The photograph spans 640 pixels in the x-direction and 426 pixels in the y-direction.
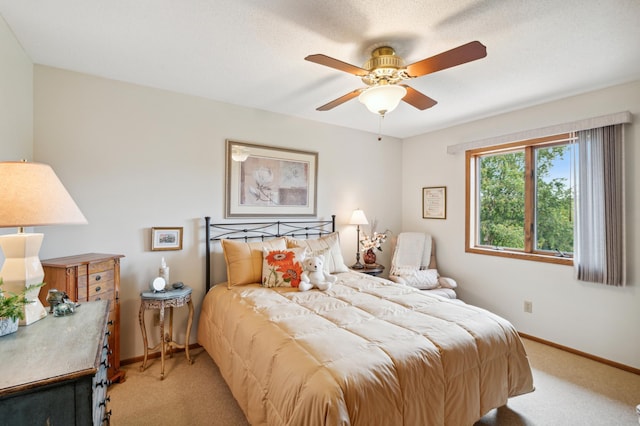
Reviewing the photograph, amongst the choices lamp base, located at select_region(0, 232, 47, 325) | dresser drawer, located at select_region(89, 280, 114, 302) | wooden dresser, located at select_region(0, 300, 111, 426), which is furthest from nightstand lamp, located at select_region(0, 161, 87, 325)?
dresser drawer, located at select_region(89, 280, 114, 302)

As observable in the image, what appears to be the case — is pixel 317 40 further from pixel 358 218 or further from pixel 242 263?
pixel 358 218

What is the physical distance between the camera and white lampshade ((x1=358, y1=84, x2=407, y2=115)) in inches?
78.7

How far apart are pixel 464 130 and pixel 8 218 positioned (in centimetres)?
439

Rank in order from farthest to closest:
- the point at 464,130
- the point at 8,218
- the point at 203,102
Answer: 1. the point at 464,130
2. the point at 203,102
3. the point at 8,218

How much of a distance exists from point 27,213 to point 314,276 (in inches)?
80.7

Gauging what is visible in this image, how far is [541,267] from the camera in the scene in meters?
3.32

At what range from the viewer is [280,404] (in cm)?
147

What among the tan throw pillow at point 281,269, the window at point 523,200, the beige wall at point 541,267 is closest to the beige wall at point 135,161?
the tan throw pillow at point 281,269

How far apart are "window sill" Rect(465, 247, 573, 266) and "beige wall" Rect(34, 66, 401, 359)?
2.82 metres

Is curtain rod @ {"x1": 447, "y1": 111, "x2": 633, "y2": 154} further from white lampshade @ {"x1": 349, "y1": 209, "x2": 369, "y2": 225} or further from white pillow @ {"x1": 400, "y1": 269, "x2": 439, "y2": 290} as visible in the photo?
A: white pillow @ {"x1": 400, "y1": 269, "x2": 439, "y2": 290}

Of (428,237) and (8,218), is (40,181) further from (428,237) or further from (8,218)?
(428,237)

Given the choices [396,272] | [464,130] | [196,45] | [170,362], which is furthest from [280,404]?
[464,130]

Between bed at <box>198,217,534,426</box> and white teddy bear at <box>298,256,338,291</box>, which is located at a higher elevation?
white teddy bear at <box>298,256,338,291</box>

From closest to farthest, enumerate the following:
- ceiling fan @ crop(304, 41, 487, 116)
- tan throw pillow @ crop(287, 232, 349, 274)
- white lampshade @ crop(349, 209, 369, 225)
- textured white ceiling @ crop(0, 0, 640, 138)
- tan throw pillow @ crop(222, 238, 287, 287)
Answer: textured white ceiling @ crop(0, 0, 640, 138)
ceiling fan @ crop(304, 41, 487, 116)
tan throw pillow @ crop(222, 238, 287, 287)
tan throw pillow @ crop(287, 232, 349, 274)
white lampshade @ crop(349, 209, 369, 225)
